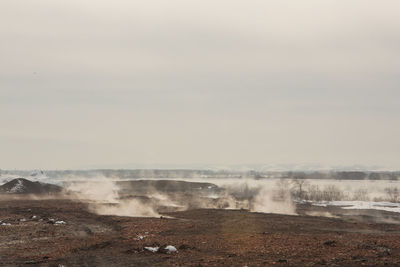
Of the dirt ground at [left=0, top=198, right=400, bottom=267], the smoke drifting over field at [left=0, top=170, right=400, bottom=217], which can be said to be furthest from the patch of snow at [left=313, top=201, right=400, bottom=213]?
the dirt ground at [left=0, top=198, right=400, bottom=267]

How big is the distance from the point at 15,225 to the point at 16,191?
71.5 meters

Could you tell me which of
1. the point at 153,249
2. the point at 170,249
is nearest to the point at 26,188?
the point at 153,249

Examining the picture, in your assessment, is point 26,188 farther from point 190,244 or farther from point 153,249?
point 153,249

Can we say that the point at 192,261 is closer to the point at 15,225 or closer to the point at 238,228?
the point at 238,228

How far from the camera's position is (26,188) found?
111m

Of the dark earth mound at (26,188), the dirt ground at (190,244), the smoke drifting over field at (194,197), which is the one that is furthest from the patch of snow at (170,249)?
the dark earth mound at (26,188)

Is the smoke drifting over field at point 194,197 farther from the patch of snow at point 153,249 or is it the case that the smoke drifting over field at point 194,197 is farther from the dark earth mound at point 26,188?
the patch of snow at point 153,249

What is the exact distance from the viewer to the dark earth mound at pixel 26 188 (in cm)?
10775

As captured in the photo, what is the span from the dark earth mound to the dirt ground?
6713 centimetres

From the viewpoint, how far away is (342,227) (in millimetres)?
43219

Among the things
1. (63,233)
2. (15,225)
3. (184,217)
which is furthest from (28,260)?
(184,217)

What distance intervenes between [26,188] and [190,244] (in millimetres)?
94315

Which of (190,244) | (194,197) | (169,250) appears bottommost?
(194,197)

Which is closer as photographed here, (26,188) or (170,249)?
(170,249)
